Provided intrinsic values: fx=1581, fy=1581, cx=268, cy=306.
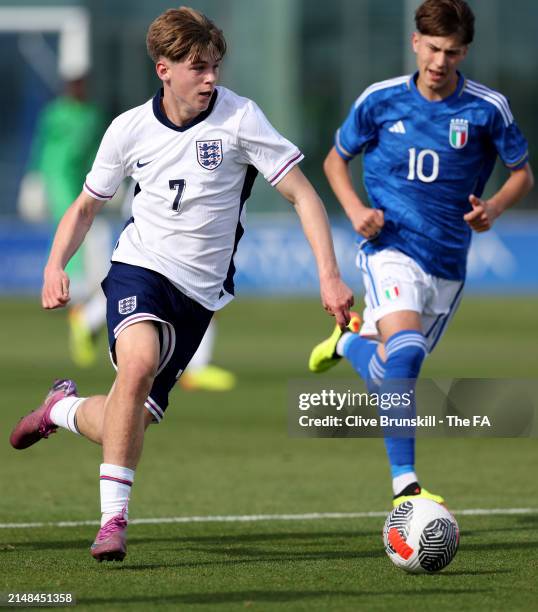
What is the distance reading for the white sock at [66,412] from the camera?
6594 millimetres

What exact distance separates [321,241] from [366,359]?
206 cm

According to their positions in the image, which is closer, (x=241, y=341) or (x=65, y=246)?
(x=65, y=246)

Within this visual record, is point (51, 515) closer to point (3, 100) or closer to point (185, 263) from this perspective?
point (185, 263)

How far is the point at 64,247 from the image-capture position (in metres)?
6.24

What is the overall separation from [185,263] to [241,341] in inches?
429

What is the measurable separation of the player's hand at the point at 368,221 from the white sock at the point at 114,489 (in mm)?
2095

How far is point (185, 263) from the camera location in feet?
20.9

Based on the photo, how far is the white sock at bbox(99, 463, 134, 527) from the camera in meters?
5.86

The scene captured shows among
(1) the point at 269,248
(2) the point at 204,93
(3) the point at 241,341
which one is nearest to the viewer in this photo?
(2) the point at 204,93

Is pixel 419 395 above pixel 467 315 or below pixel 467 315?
above

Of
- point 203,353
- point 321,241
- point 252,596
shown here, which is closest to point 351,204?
point 321,241

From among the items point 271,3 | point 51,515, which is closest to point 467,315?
point 271,3

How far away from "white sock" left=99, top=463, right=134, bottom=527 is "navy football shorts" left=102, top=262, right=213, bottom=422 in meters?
0.46

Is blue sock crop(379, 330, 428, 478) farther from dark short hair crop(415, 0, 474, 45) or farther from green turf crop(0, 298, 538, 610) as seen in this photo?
dark short hair crop(415, 0, 474, 45)
